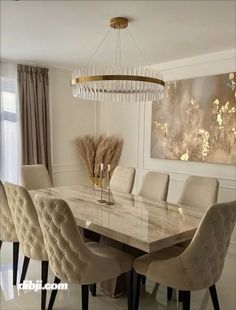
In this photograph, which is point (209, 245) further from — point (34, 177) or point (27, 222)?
point (34, 177)

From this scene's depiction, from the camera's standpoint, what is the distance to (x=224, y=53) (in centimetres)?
360

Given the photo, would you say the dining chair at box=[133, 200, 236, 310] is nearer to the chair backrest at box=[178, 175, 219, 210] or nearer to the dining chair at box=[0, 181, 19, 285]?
the chair backrest at box=[178, 175, 219, 210]

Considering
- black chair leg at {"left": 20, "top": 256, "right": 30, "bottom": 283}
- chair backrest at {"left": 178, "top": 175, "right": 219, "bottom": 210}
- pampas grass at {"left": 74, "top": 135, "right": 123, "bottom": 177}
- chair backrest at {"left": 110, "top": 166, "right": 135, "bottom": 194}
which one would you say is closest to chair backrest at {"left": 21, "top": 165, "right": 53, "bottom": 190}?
chair backrest at {"left": 110, "top": 166, "right": 135, "bottom": 194}

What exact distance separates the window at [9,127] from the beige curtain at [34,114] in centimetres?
10

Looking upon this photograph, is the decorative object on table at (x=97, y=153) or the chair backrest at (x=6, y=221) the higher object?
the decorative object on table at (x=97, y=153)

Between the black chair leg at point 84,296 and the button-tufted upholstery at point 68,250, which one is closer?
the button-tufted upholstery at point 68,250

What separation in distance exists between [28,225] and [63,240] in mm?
567

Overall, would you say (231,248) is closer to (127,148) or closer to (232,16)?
(127,148)

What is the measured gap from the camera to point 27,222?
237 centimetres

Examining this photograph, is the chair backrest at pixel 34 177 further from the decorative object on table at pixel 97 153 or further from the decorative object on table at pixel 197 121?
the decorative object on table at pixel 197 121

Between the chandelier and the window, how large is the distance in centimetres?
192

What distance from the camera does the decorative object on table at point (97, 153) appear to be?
16.1 feet

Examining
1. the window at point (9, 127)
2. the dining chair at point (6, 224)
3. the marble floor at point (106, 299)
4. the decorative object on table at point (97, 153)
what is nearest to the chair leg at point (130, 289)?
the marble floor at point (106, 299)

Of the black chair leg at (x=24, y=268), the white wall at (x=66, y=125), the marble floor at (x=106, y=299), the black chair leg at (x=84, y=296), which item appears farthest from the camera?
the white wall at (x=66, y=125)
